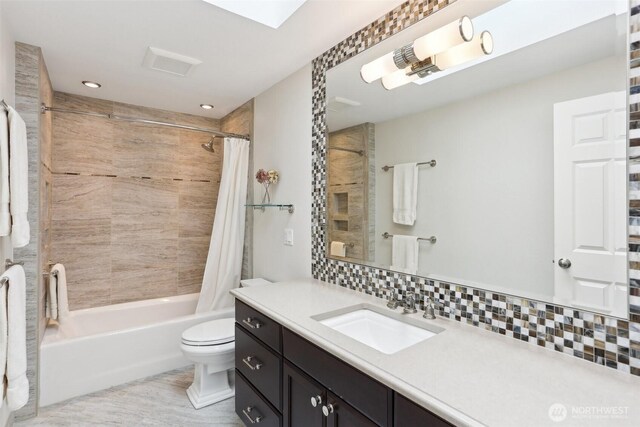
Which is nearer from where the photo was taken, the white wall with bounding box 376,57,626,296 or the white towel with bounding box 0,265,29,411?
the white wall with bounding box 376,57,626,296

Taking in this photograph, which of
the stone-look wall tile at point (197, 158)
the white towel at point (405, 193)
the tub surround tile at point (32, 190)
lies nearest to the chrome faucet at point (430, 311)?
the white towel at point (405, 193)

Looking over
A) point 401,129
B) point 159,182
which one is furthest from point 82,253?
point 401,129

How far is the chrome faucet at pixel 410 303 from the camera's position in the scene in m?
1.47

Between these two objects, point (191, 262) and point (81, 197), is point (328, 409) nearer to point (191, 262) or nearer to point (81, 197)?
point (191, 262)

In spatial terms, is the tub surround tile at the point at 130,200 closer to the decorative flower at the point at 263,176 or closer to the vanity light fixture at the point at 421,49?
the decorative flower at the point at 263,176

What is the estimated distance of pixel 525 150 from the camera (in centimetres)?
118

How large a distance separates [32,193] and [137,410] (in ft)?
5.10

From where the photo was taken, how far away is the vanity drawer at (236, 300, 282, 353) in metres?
1.45

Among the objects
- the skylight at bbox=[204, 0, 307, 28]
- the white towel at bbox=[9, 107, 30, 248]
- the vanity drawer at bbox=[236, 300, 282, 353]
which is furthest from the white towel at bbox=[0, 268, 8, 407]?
the skylight at bbox=[204, 0, 307, 28]

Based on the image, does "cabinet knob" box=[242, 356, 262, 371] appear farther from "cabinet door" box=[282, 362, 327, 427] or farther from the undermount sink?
the undermount sink

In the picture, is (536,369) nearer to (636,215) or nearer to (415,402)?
(415,402)

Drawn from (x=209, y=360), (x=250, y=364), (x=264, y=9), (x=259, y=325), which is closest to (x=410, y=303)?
(x=259, y=325)

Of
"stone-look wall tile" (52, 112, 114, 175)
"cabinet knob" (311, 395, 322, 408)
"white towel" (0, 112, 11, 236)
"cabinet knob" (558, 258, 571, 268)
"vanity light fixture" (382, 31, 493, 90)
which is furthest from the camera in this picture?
"stone-look wall tile" (52, 112, 114, 175)

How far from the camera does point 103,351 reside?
2338 millimetres
